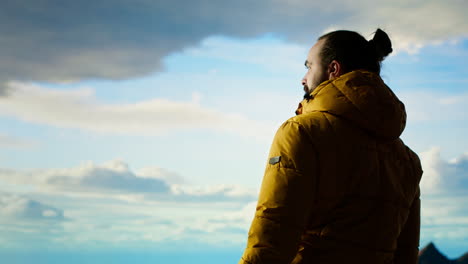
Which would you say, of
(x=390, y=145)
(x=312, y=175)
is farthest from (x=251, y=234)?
(x=390, y=145)

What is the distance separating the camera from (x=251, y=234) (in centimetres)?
333

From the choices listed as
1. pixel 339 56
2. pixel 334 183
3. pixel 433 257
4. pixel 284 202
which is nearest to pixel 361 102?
pixel 339 56

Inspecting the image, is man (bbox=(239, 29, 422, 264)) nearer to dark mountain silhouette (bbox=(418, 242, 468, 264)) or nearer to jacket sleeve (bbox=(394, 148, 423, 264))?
jacket sleeve (bbox=(394, 148, 423, 264))

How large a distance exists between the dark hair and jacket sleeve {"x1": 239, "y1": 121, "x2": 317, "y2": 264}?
0.64 meters

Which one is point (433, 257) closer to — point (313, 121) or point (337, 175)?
point (337, 175)

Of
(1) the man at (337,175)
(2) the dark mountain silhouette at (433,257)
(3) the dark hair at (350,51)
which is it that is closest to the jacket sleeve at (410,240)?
(1) the man at (337,175)

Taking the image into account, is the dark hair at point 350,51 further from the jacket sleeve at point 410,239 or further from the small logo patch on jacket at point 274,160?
the jacket sleeve at point 410,239

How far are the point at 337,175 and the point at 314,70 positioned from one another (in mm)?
806

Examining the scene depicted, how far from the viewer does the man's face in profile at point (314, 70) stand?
3852 mm

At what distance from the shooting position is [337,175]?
137 inches

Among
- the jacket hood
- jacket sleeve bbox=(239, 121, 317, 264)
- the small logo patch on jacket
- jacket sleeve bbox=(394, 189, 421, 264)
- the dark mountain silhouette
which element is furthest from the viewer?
the dark mountain silhouette

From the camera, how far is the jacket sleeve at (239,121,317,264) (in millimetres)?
3250

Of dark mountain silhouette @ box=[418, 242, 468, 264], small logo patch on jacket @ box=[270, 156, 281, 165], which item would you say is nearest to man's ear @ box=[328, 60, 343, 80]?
small logo patch on jacket @ box=[270, 156, 281, 165]

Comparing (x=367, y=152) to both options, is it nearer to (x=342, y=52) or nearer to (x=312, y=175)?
(x=312, y=175)
